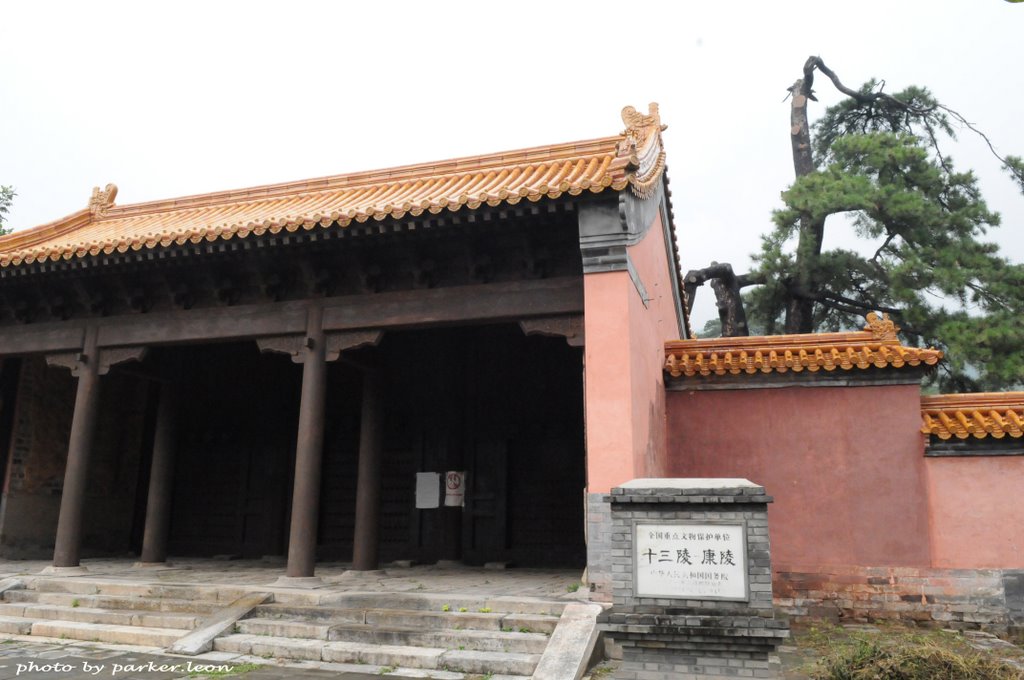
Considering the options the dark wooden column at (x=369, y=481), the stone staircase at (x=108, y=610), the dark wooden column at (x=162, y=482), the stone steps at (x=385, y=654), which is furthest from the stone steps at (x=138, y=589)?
the dark wooden column at (x=162, y=482)

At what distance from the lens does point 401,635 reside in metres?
5.96

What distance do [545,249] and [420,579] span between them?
13.1 ft

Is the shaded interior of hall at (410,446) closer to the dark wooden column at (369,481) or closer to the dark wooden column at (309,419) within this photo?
the dark wooden column at (369,481)

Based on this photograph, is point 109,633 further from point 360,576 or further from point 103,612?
point 360,576

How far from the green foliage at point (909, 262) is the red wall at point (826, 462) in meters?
7.79

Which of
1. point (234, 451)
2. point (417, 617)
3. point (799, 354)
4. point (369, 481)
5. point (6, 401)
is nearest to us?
point (417, 617)

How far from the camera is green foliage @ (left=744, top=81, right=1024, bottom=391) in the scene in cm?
1463

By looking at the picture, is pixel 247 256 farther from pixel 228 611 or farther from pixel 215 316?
pixel 228 611

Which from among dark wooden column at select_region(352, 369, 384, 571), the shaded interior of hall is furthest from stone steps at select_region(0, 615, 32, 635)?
the shaded interior of hall

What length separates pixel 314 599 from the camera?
666 cm

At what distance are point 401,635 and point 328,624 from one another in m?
0.78

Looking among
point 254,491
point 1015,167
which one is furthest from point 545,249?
point 1015,167

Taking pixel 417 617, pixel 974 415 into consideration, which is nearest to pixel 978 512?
pixel 974 415

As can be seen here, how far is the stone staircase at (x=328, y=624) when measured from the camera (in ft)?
18.3
